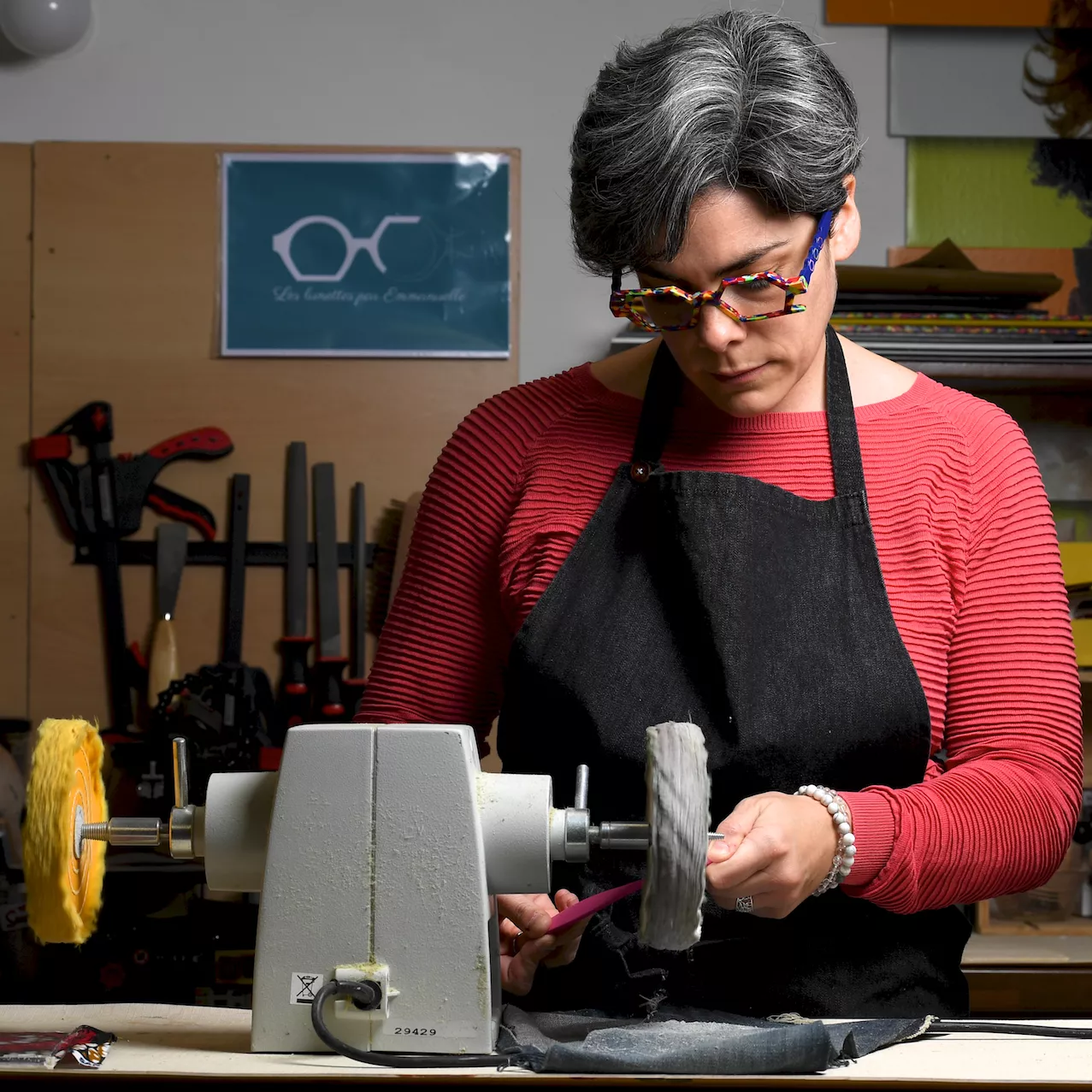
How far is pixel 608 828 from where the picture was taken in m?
0.84

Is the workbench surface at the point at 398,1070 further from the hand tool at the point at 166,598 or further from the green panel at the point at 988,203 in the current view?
the green panel at the point at 988,203

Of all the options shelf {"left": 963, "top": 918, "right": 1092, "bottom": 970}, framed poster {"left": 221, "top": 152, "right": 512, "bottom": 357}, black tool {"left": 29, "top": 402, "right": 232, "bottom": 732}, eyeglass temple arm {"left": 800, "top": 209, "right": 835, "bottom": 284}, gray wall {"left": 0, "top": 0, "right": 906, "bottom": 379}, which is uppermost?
gray wall {"left": 0, "top": 0, "right": 906, "bottom": 379}

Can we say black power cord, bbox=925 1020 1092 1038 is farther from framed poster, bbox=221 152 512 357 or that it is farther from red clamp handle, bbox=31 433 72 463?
red clamp handle, bbox=31 433 72 463

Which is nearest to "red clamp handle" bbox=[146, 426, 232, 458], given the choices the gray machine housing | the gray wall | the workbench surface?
the gray wall

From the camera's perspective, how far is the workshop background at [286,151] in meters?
2.66

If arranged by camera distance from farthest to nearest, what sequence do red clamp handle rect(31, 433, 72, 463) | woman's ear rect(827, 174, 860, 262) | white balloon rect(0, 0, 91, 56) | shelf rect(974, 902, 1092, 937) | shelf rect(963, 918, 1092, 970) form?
red clamp handle rect(31, 433, 72, 463)
white balloon rect(0, 0, 91, 56)
shelf rect(974, 902, 1092, 937)
shelf rect(963, 918, 1092, 970)
woman's ear rect(827, 174, 860, 262)

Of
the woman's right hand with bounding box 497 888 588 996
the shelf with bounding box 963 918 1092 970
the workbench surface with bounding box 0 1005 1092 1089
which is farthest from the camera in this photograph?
the shelf with bounding box 963 918 1092 970

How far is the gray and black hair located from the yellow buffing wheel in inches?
21.9

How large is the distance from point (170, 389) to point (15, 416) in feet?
1.03

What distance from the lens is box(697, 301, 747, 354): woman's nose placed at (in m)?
1.06

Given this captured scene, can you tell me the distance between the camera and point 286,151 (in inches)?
104

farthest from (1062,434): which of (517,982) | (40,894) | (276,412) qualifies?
(40,894)

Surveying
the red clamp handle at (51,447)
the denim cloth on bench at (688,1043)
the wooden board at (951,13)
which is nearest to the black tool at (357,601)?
the red clamp handle at (51,447)

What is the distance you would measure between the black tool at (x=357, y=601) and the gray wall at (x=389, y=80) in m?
0.58
